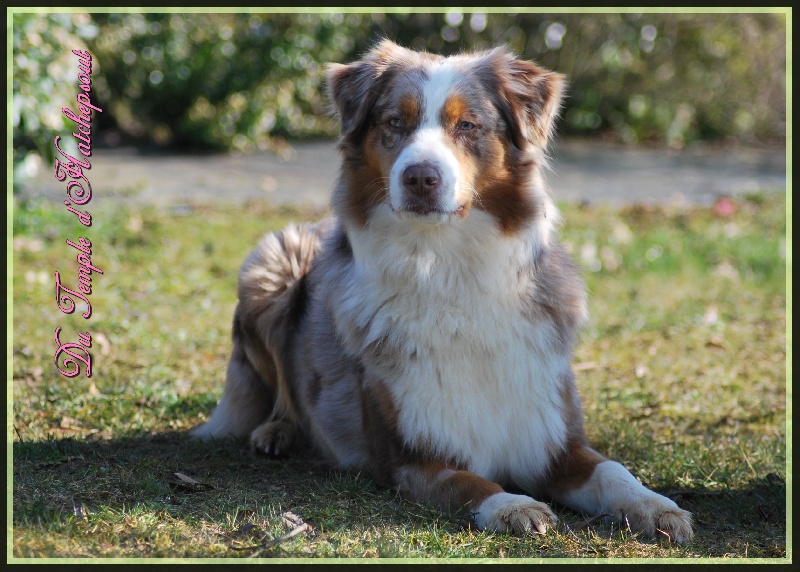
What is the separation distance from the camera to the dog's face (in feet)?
12.6

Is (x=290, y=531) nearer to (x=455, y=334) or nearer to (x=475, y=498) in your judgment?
(x=475, y=498)

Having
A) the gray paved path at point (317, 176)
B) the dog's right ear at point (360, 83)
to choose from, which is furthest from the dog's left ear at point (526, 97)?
the gray paved path at point (317, 176)

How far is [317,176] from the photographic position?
10.9 metres

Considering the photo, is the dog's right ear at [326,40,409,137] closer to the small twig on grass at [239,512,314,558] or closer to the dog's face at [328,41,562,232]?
the dog's face at [328,41,562,232]

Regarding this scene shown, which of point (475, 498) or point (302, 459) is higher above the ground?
point (475, 498)

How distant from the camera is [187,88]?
→ 11.3 meters

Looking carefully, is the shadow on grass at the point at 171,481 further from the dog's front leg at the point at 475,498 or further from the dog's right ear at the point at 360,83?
the dog's right ear at the point at 360,83

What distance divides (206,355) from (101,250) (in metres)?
2.23

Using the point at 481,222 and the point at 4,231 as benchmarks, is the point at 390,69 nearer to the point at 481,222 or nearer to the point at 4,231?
the point at 481,222

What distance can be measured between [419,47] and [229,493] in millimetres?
9269

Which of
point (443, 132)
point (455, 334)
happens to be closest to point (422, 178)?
point (443, 132)

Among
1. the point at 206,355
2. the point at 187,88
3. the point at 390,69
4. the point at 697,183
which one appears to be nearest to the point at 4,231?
the point at 206,355

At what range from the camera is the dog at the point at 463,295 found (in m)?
3.98

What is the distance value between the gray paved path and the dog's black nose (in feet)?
19.5
